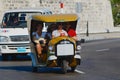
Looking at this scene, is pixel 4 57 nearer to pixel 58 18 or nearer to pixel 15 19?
pixel 15 19

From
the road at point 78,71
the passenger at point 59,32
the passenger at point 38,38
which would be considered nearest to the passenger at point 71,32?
the passenger at point 59,32

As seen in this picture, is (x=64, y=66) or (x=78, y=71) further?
(x=78, y=71)

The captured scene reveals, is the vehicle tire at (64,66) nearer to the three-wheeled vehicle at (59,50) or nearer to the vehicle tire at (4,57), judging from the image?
the three-wheeled vehicle at (59,50)

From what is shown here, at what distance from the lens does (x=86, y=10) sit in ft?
161

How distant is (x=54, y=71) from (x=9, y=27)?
5.69 meters

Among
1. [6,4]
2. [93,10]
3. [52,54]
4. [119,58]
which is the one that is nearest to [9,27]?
[119,58]

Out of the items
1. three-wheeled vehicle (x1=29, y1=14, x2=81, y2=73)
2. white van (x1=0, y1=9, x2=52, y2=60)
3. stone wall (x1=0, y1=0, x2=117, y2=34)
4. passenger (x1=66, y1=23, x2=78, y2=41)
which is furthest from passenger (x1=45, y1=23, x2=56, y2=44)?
stone wall (x1=0, y1=0, x2=117, y2=34)

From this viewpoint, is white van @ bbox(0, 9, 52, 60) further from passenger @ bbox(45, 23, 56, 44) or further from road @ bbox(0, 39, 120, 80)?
passenger @ bbox(45, 23, 56, 44)

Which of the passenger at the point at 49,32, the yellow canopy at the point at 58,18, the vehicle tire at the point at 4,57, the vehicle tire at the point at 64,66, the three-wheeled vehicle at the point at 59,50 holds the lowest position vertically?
the vehicle tire at the point at 4,57

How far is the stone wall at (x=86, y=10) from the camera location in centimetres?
4412

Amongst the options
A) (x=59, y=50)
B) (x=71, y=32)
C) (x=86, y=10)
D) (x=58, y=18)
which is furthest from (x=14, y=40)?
(x=86, y=10)

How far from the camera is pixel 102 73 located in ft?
55.8

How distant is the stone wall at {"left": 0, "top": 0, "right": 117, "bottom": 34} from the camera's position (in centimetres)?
4412

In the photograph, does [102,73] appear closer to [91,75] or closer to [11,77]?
[91,75]
